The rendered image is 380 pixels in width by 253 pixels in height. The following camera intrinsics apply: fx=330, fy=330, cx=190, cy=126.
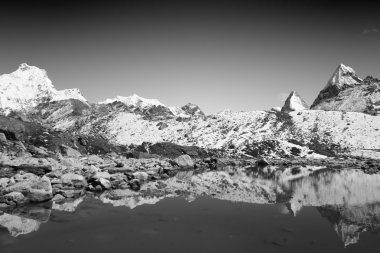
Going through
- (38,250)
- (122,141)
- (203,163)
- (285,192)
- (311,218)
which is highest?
(122,141)

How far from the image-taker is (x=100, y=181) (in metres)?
31.2

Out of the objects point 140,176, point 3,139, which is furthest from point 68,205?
point 3,139

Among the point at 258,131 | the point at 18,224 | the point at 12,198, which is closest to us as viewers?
the point at 18,224

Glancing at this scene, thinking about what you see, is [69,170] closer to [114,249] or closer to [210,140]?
[114,249]

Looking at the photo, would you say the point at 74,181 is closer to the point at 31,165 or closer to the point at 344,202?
the point at 31,165

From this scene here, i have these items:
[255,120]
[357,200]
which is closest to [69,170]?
[357,200]

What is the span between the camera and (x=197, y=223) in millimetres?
21188

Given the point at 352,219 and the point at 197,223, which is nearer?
the point at 197,223

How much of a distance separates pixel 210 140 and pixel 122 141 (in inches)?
1180

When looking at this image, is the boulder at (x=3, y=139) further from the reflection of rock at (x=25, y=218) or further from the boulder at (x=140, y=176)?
the reflection of rock at (x=25, y=218)

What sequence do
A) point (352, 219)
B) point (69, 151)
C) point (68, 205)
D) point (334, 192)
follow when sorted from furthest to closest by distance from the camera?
point (69, 151) < point (334, 192) < point (68, 205) < point (352, 219)

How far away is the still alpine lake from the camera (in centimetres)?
1667

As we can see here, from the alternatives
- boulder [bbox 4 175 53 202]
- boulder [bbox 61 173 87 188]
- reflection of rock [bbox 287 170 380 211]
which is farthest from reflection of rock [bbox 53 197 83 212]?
reflection of rock [bbox 287 170 380 211]

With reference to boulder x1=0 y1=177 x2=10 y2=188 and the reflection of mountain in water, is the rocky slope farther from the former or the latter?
boulder x1=0 y1=177 x2=10 y2=188
